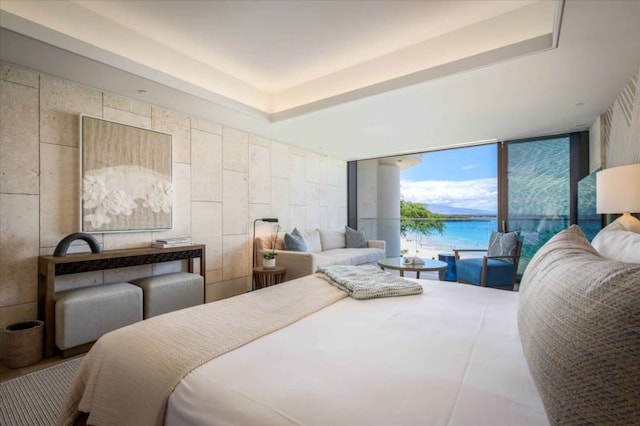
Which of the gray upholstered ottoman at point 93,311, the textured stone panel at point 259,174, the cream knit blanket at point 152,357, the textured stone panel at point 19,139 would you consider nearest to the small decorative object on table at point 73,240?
the gray upholstered ottoman at point 93,311

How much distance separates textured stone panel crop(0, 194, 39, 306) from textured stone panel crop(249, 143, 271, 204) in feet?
8.21

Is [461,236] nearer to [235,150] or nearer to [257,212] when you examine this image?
[257,212]

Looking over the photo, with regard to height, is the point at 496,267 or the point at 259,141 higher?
the point at 259,141

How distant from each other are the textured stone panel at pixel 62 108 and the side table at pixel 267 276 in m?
2.41

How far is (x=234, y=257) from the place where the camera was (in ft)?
14.4

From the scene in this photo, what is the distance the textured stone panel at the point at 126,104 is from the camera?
315 cm

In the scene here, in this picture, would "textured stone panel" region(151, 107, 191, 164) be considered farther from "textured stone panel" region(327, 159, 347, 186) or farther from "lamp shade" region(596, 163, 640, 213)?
"lamp shade" region(596, 163, 640, 213)

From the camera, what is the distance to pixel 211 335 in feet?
4.12

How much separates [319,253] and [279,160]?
1748 mm

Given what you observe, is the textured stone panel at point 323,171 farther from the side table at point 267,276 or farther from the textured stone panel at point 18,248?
the textured stone panel at point 18,248

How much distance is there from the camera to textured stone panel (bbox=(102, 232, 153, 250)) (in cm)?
315

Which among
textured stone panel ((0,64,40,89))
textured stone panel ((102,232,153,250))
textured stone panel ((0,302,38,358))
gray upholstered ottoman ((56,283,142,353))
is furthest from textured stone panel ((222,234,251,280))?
textured stone panel ((0,64,40,89))

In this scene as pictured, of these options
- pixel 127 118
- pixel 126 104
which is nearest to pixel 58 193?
pixel 127 118

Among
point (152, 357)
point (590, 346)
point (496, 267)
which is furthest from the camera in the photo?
point (496, 267)
